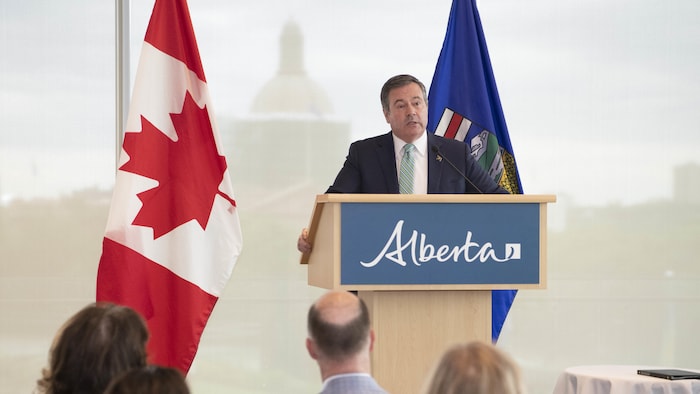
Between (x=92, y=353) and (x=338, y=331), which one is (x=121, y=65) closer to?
(x=338, y=331)

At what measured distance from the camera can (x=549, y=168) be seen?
5.92 m

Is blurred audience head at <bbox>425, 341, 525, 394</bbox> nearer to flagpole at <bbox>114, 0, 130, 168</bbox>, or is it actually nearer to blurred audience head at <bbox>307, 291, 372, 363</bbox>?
blurred audience head at <bbox>307, 291, 372, 363</bbox>

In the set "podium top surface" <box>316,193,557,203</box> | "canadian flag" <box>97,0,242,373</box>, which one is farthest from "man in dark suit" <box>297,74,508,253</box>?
"canadian flag" <box>97,0,242,373</box>

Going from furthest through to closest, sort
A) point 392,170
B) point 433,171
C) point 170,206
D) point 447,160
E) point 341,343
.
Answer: point 170,206, point 392,170, point 433,171, point 447,160, point 341,343

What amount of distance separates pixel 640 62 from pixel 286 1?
231 centimetres

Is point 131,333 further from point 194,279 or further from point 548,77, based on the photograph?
point 548,77

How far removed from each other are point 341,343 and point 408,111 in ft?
6.21

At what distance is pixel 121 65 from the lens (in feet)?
18.1

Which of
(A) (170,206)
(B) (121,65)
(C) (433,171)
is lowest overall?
(A) (170,206)

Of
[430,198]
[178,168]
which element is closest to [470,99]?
[178,168]

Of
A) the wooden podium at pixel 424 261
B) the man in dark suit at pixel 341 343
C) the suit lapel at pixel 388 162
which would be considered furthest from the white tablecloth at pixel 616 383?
the man in dark suit at pixel 341 343

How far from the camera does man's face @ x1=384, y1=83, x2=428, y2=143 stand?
4176 mm

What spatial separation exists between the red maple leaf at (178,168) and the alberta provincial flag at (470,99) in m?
1.39

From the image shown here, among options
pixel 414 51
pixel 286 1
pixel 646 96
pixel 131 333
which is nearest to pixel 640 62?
pixel 646 96
